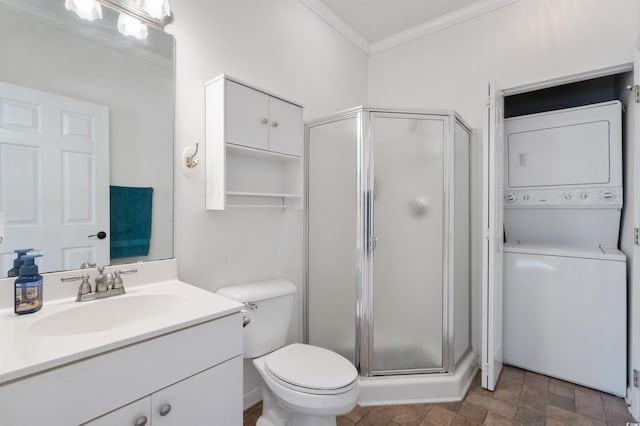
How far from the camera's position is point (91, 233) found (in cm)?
130

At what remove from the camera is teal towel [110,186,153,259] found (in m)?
1.36

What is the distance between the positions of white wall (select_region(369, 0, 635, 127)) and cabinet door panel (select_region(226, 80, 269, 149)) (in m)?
1.45

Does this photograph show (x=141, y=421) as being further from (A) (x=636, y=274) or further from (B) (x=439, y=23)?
(B) (x=439, y=23)

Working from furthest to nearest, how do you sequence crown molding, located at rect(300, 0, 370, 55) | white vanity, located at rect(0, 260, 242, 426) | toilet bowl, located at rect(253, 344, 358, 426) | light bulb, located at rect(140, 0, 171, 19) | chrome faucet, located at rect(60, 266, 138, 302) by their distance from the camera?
1. crown molding, located at rect(300, 0, 370, 55)
2. light bulb, located at rect(140, 0, 171, 19)
3. toilet bowl, located at rect(253, 344, 358, 426)
4. chrome faucet, located at rect(60, 266, 138, 302)
5. white vanity, located at rect(0, 260, 242, 426)

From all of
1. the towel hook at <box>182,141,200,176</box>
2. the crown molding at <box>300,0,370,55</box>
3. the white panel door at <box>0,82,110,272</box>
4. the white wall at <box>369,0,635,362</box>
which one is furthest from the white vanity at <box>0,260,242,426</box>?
the crown molding at <box>300,0,370,55</box>

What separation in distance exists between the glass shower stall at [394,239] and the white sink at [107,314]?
1.12 metres

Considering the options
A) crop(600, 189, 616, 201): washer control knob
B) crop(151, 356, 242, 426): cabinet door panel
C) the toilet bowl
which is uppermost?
crop(600, 189, 616, 201): washer control knob

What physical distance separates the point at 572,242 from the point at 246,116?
8.59ft

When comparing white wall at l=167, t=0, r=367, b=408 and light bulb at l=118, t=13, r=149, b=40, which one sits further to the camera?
white wall at l=167, t=0, r=367, b=408

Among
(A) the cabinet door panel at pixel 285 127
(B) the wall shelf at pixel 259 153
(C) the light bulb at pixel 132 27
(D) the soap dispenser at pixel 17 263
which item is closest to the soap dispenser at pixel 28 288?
(D) the soap dispenser at pixel 17 263

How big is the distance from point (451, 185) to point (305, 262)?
3.76 feet

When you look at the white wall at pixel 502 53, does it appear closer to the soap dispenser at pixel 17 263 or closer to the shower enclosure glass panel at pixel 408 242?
the shower enclosure glass panel at pixel 408 242

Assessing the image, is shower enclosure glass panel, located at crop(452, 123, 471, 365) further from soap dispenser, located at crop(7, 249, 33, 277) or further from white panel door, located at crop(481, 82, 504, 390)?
soap dispenser, located at crop(7, 249, 33, 277)

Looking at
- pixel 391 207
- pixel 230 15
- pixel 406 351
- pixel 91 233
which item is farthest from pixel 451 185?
pixel 91 233
